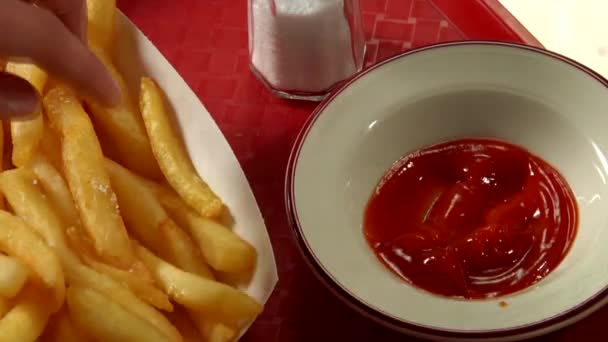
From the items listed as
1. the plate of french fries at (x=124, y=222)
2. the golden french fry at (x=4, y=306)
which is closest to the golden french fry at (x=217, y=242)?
the plate of french fries at (x=124, y=222)

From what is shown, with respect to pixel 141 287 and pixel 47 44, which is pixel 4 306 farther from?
pixel 47 44

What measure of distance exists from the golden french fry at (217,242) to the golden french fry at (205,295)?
0.14 ft

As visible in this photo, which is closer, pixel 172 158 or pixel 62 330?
pixel 62 330

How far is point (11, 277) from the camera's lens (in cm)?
86

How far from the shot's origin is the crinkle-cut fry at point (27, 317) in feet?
2.81

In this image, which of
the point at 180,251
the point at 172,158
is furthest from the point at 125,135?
the point at 180,251

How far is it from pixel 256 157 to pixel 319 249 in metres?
0.29

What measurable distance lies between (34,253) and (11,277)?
0.15 feet

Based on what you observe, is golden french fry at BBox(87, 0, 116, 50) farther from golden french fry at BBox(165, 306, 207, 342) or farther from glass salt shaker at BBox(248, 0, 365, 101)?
golden french fry at BBox(165, 306, 207, 342)

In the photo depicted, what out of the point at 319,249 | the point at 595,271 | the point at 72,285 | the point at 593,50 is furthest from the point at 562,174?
the point at 72,285

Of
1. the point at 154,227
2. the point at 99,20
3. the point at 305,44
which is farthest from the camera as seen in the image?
the point at 305,44

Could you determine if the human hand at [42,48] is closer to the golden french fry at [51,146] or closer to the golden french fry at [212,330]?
the golden french fry at [51,146]

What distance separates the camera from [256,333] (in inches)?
41.1

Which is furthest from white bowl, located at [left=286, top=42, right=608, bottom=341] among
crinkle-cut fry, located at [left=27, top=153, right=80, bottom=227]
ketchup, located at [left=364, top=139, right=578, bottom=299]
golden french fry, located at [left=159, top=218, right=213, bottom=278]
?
crinkle-cut fry, located at [left=27, top=153, right=80, bottom=227]
